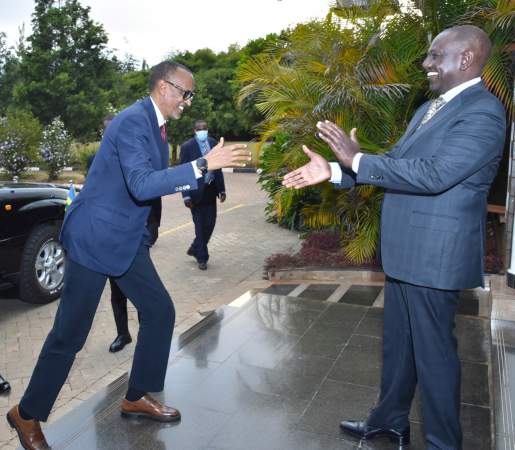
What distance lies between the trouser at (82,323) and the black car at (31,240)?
2.45 m

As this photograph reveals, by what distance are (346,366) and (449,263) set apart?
1812 mm

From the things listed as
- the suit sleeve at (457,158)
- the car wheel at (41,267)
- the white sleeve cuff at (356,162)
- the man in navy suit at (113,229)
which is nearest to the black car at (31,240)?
the car wheel at (41,267)

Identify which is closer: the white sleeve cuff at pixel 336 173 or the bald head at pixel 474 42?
the bald head at pixel 474 42

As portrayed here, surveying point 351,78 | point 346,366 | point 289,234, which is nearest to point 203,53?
point 289,234

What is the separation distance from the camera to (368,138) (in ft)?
20.8

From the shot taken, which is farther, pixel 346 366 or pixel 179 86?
pixel 346 366

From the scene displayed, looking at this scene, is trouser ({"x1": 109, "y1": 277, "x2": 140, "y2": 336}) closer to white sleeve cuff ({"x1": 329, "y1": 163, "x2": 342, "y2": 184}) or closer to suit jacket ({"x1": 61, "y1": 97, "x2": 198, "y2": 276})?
suit jacket ({"x1": 61, "y1": 97, "x2": 198, "y2": 276})

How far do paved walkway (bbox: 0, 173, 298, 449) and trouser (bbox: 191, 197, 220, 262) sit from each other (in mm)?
270

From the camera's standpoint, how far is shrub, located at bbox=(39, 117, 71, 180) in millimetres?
17766

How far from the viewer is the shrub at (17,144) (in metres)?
16.7

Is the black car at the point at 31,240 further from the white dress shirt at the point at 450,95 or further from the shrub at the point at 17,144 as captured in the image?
the shrub at the point at 17,144

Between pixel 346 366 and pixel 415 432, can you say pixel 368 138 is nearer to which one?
pixel 346 366

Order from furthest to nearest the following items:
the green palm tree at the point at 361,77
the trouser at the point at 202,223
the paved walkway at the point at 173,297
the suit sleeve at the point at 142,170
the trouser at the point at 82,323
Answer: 1. the trouser at the point at 202,223
2. the green palm tree at the point at 361,77
3. the paved walkway at the point at 173,297
4. the trouser at the point at 82,323
5. the suit sleeve at the point at 142,170

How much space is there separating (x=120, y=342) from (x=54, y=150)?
1477cm
